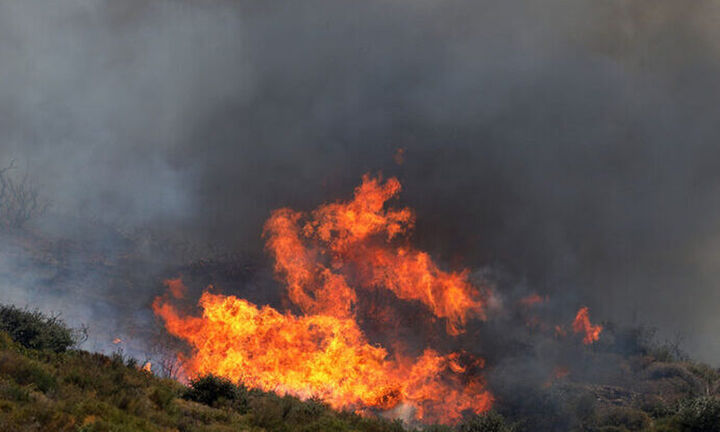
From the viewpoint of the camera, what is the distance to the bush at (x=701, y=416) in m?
18.4

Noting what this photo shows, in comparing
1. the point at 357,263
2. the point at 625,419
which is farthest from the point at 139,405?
the point at 357,263

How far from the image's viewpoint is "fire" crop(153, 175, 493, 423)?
3112 centimetres

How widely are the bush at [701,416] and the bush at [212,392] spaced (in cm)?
1908

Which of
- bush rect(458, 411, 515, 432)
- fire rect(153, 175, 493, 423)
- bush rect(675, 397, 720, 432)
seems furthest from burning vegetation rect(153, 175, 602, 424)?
bush rect(675, 397, 720, 432)

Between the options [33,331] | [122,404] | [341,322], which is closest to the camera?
[122,404]

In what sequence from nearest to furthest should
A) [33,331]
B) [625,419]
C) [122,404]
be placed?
[122,404] → [33,331] → [625,419]

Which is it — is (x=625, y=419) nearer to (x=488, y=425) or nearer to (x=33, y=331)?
(x=488, y=425)

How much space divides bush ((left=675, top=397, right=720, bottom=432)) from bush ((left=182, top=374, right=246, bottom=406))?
19076mm

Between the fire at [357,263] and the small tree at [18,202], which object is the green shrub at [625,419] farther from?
the small tree at [18,202]

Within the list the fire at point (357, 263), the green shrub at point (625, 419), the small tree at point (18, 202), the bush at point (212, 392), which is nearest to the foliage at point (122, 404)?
the bush at point (212, 392)

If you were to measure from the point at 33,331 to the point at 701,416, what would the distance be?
1125 inches

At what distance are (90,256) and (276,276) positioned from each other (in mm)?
19431

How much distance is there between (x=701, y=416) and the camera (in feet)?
61.5

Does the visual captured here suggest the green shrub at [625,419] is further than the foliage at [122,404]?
Yes
